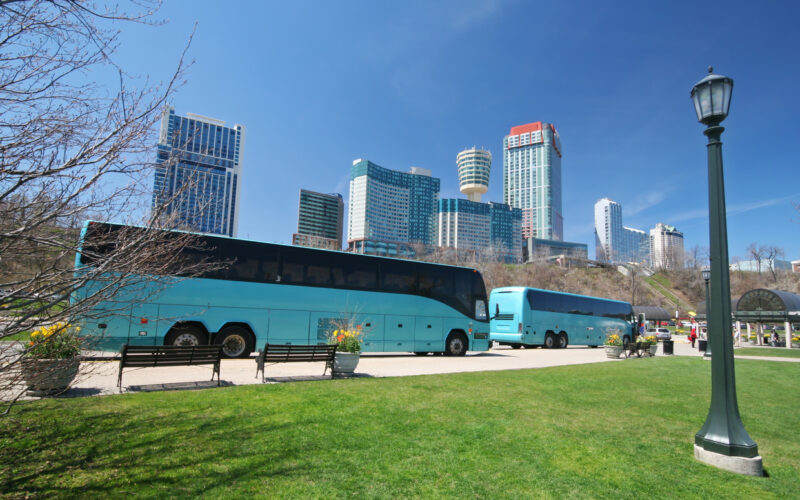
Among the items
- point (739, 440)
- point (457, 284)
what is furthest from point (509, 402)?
point (457, 284)

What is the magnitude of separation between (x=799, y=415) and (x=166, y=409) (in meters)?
11.2

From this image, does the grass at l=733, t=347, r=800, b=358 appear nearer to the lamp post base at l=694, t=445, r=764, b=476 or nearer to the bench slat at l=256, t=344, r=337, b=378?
the lamp post base at l=694, t=445, r=764, b=476

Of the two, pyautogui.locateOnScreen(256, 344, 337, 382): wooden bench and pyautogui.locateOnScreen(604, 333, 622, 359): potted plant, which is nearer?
pyautogui.locateOnScreen(256, 344, 337, 382): wooden bench

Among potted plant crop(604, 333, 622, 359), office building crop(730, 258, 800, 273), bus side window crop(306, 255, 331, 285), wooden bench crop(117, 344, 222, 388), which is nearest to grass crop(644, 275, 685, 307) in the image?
office building crop(730, 258, 800, 273)

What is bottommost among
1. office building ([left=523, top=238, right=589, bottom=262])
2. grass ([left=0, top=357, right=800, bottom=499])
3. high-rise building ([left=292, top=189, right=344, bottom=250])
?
grass ([left=0, top=357, right=800, bottom=499])

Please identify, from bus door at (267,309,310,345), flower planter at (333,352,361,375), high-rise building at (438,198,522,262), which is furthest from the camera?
high-rise building at (438,198,522,262)

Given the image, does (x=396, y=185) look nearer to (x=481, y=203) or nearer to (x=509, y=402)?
(x=481, y=203)

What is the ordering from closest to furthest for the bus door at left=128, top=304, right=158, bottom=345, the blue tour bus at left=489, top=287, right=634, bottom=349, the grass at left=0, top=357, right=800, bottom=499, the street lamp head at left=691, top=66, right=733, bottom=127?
the grass at left=0, top=357, right=800, bottom=499
the street lamp head at left=691, top=66, right=733, bottom=127
the bus door at left=128, top=304, right=158, bottom=345
the blue tour bus at left=489, top=287, right=634, bottom=349

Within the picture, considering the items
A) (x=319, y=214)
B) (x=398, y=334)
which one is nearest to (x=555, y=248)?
(x=319, y=214)

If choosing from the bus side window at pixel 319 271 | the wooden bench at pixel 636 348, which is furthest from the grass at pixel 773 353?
the bus side window at pixel 319 271

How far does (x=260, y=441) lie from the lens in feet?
Result: 16.2

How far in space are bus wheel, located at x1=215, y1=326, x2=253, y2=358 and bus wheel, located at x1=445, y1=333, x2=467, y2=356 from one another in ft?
27.3

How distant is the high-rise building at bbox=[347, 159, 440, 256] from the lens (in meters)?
175

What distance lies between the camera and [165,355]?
834 cm
